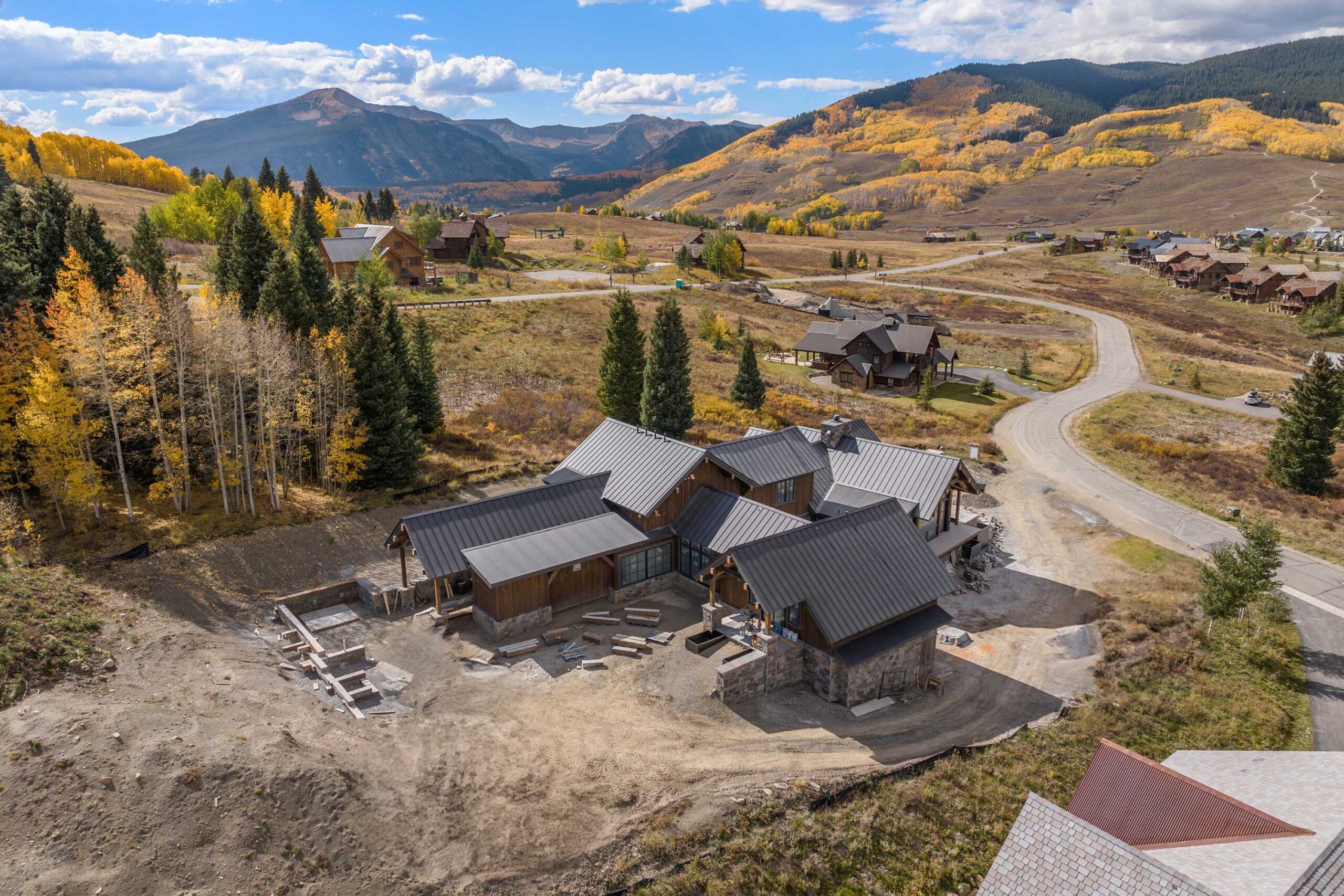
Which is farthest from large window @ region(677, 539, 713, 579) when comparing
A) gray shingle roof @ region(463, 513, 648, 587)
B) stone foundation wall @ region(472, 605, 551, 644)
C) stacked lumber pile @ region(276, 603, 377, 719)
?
stacked lumber pile @ region(276, 603, 377, 719)

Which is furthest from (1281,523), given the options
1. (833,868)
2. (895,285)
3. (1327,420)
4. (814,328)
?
(895,285)

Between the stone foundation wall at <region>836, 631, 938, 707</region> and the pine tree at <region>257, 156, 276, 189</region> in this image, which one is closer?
the stone foundation wall at <region>836, 631, 938, 707</region>

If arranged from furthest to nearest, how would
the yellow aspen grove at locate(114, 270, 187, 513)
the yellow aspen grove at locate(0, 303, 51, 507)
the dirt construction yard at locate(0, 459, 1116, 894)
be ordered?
the yellow aspen grove at locate(114, 270, 187, 513) → the yellow aspen grove at locate(0, 303, 51, 507) → the dirt construction yard at locate(0, 459, 1116, 894)

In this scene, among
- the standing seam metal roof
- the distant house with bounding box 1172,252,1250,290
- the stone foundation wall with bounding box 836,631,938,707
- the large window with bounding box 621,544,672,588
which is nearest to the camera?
the stone foundation wall with bounding box 836,631,938,707

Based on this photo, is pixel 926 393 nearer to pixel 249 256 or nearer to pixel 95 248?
pixel 249 256

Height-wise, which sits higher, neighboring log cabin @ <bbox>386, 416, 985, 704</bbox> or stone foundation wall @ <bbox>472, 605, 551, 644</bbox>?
neighboring log cabin @ <bbox>386, 416, 985, 704</bbox>

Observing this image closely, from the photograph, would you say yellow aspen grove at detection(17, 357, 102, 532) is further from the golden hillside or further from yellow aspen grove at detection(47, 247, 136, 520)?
the golden hillside
